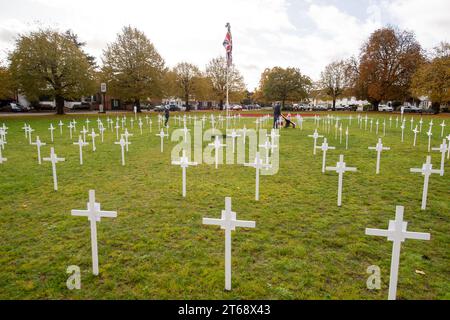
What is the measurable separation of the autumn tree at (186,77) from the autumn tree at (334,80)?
26.3m

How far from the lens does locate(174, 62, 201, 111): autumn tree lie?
179 feet

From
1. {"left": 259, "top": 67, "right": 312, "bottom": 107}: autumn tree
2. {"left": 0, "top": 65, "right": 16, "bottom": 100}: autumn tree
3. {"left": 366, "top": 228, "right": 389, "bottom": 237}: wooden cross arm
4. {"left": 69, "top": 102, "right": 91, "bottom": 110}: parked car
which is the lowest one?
{"left": 366, "top": 228, "right": 389, "bottom": 237}: wooden cross arm

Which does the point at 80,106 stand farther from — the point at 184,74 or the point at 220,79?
the point at 220,79

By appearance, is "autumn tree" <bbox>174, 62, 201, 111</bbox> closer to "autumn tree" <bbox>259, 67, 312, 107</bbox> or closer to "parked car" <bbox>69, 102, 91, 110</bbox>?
"autumn tree" <bbox>259, 67, 312, 107</bbox>

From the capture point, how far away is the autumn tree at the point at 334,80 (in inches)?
2392

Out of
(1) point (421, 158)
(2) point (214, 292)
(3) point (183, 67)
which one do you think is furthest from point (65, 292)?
(3) point (183, 67)

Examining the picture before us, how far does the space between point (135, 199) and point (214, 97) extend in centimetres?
5510

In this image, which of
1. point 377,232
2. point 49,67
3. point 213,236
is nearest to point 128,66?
point 49,67

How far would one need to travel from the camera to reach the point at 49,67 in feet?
109

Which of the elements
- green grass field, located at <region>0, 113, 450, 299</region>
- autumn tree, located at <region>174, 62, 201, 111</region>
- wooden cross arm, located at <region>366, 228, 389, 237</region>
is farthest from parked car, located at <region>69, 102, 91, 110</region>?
wooden cross arm, located at <region>366, 228, 389, 237</region>

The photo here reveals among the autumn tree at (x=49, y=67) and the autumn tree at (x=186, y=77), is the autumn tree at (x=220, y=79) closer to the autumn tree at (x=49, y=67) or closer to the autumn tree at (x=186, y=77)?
the autumn tree at (x=186, y=77)

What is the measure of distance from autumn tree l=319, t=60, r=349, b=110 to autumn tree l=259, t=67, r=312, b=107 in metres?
3.74

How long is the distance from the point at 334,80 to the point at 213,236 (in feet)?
208
